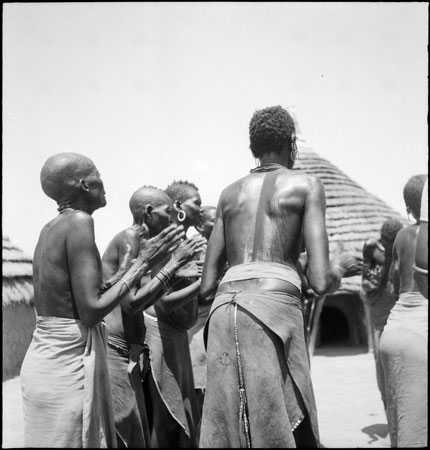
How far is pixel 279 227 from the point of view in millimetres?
2686

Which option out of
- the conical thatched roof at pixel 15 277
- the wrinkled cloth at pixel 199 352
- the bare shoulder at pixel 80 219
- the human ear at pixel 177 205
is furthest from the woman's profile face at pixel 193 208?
the conical thatched roof at pixel 15 277

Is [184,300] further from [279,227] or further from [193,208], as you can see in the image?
[279,227]

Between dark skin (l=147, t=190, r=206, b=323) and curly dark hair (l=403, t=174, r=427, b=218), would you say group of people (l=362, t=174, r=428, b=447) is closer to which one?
curly dark hair (l=403, t=174, r=427, b=218)

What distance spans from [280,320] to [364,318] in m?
12.3

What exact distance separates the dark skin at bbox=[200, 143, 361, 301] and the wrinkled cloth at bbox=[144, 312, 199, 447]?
156 cm

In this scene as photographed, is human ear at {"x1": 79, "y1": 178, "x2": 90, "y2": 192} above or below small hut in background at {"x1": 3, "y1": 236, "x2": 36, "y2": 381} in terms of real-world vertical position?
above

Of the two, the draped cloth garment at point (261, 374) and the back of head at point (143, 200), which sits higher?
the back of head at point (143, 200)

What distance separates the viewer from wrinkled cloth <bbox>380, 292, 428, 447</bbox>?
122 inches

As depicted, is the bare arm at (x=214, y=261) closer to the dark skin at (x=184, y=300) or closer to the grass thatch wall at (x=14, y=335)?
the dark skin at (x=184, y=300)

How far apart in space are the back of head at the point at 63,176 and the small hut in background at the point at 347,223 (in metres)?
11.0

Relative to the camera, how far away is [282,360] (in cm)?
256

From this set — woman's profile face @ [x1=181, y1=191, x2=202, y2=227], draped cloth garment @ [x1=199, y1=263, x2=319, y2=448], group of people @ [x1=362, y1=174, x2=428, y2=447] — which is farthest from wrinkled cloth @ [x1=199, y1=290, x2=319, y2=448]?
woman's profile face @ [x1=181, y1=191, x2=202, y2=227]

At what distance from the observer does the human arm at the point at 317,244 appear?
2582mm

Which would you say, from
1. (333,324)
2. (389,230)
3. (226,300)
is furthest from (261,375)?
(333,324)
